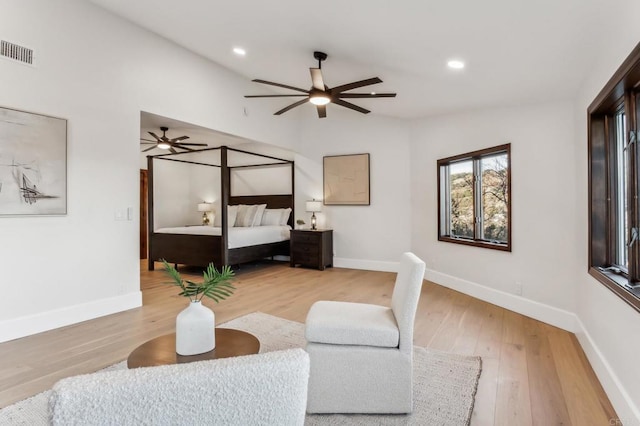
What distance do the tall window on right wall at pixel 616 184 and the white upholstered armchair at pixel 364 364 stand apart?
1233mm

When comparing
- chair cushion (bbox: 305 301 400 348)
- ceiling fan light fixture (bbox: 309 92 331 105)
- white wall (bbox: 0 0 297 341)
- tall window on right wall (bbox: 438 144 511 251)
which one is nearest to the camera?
chair cushion (bbox: 305 301 400 348)

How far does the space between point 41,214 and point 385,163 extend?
4906 millimetres

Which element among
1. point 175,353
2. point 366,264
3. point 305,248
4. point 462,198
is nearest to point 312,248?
Answer: point 305,248

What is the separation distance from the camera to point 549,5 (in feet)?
6.80

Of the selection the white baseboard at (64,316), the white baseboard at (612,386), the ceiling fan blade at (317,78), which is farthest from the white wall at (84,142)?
the white baseboard at (612,386)

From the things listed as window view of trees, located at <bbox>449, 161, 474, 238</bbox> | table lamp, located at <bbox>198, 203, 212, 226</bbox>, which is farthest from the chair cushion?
table lamp, located at <bbox>198, 203, 212, 226</bbox>

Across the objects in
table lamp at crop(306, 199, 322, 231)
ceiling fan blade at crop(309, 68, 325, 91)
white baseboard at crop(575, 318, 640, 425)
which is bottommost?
white baseboard at crop(575, 318, 640, 425)

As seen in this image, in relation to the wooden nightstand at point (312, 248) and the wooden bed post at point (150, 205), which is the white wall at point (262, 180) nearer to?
the wooden nightstand at point (312, 248)

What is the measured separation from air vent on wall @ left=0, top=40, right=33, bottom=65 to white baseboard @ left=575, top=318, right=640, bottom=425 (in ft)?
16.5

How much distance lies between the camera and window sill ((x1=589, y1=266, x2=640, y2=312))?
6.02 feet

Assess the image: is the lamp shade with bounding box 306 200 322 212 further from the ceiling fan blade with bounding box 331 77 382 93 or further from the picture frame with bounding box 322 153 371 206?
the ceiling fan blade with bounding box 331 77 382 93

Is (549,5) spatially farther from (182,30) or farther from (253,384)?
(182,30)

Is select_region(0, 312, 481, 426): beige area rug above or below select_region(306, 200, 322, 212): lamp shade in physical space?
below

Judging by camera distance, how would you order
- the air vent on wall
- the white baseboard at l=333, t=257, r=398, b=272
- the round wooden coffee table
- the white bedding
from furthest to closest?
the white baseboard at l=333, t=257, r=398, b=272 < the white bedding < the air vent on wall < the round wooden coffee table
